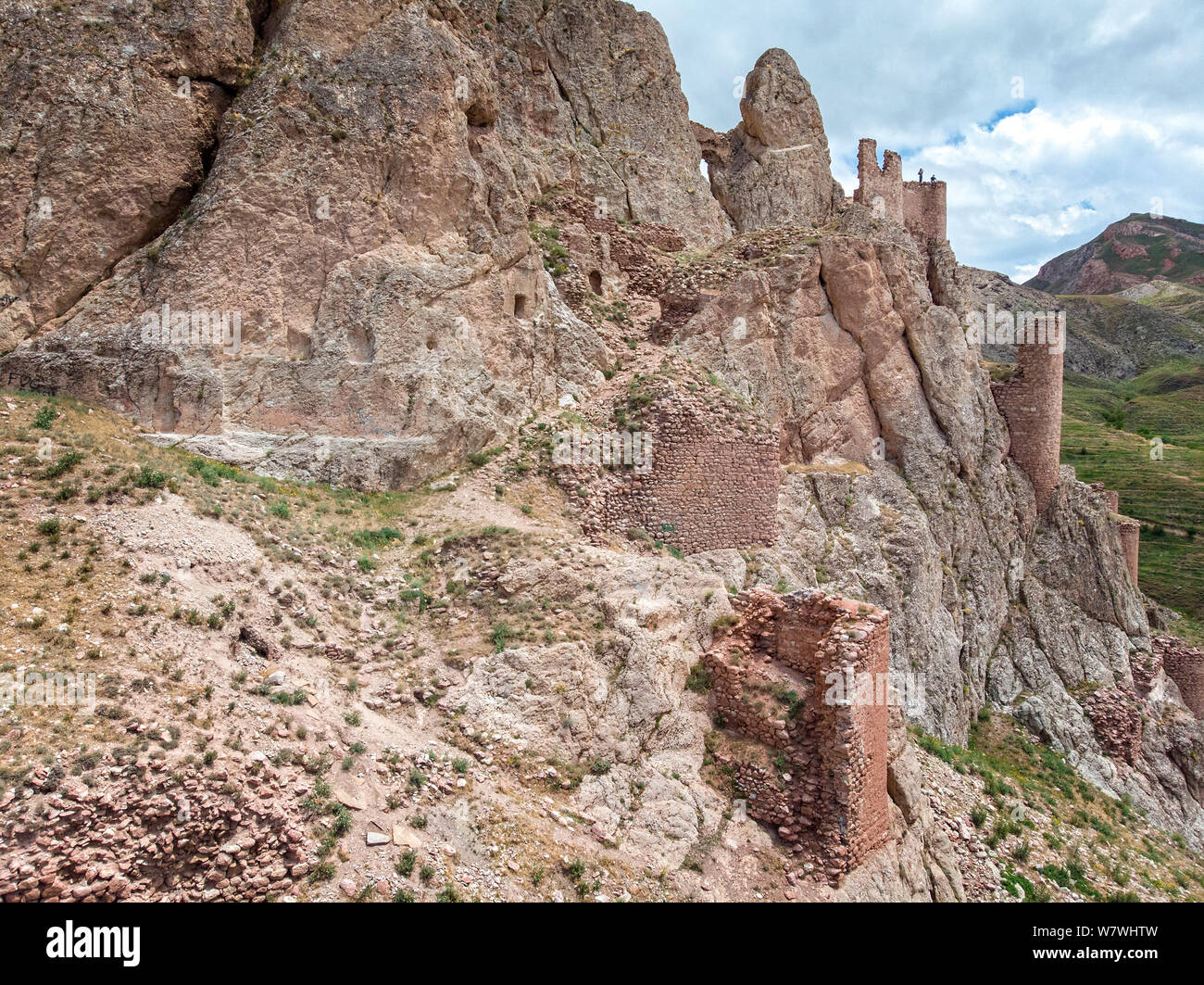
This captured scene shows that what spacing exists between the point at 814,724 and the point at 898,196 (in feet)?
91.2

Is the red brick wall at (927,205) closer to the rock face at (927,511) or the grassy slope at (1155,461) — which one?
the rock face at (927,511)

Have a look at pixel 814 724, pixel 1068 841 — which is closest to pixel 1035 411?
pixel 1068 841

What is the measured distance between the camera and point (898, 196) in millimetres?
30578

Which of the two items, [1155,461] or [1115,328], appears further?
[1115,328]

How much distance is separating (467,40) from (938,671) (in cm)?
2199

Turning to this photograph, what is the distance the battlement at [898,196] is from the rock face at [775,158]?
133 inches

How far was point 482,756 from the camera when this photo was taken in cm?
928

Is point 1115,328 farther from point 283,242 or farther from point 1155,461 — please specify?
point 283,242

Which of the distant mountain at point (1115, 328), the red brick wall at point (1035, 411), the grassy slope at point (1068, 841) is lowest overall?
the grassy slope at point (1068, 841)

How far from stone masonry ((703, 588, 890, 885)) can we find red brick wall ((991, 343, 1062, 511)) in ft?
68.2

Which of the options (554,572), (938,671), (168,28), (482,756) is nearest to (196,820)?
(482,756)

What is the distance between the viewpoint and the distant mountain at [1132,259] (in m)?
139

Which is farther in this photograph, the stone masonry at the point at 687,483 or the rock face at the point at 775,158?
the rock face at the point at 775,158

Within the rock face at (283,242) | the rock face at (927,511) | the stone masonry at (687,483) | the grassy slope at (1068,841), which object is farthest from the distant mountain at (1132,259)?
the rock face at (283,242)
